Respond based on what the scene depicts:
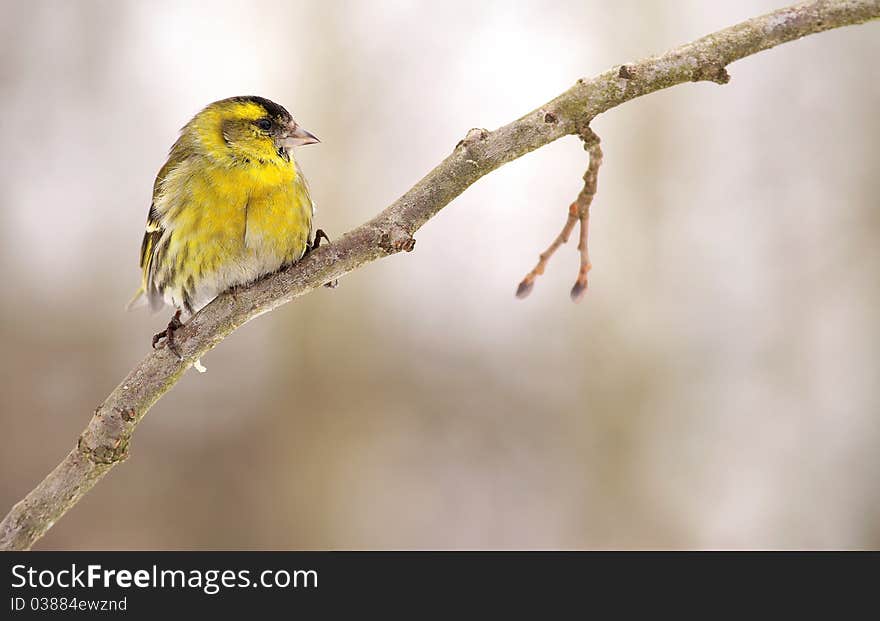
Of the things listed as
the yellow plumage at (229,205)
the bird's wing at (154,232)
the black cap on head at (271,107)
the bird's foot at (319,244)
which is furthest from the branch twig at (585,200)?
the bird's wing at (154,232)

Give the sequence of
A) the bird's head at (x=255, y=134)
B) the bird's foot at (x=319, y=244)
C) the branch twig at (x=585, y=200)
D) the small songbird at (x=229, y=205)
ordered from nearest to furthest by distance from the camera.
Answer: the branch twig at (x=585, y=200), the bird's foot at (x=319, y=244), the small songbird at (x=229, y=205), the bird's head at (x=255, y=134)

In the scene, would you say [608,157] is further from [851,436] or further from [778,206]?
[851,436]

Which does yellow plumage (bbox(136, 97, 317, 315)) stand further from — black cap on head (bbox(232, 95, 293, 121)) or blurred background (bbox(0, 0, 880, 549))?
blurred background (bbox(0, 0, 880, 549))

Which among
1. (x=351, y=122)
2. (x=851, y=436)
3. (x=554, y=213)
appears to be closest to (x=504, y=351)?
(x=554, y=213)

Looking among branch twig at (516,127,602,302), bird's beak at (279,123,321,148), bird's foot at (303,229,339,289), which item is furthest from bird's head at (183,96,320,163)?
branch twig at (516,127,602,302)

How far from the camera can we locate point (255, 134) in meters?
1.74

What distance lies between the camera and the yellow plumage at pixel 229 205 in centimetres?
162

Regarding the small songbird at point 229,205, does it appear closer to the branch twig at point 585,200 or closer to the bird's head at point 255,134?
the bird's head at point 255,134

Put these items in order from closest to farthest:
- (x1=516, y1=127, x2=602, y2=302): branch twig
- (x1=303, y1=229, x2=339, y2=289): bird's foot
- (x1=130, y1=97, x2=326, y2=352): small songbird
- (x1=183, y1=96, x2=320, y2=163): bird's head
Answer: (x1=516, y1=127, x2=602, y2=302): branch twig
(x1=303, y1=229, x2=339, y2=289): bird's foot
(x1=130, y1=97, x2=326, y2=352): small songbird
(x1=183, y1=96, x2=320, y2=163): bird's head

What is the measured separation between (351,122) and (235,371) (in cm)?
104

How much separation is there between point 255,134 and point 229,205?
0.54 ft

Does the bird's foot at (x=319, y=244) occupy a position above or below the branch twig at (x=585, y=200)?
above

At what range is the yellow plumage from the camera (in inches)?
63.6

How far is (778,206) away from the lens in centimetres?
319
